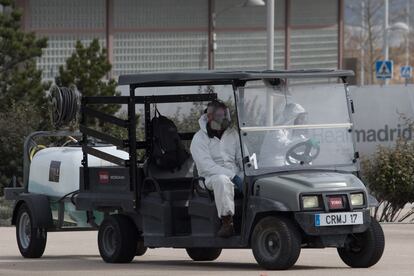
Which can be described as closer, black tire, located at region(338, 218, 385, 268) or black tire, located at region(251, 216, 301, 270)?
black tire, located at region(251, 216, 301, 270)

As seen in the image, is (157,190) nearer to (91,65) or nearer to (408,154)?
(408,154)

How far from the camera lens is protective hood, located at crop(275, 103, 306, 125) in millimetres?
14430

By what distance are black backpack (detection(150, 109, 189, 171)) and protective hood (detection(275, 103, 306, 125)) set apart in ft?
5.10

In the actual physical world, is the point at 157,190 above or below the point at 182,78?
below

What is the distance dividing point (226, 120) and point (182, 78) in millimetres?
694

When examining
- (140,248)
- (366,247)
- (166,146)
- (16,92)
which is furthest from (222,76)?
(16,92)

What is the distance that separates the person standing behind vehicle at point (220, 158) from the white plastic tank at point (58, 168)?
2.11m

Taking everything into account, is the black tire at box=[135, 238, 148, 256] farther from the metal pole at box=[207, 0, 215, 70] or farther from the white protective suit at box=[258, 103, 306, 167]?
the metal pole at box=[207, 0, 215, 70]

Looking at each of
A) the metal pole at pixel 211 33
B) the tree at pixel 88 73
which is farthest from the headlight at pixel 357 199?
the metal pole at pixel 211 33

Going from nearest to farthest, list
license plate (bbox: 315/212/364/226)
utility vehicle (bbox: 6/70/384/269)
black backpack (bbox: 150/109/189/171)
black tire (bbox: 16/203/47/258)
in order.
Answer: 1. license plate (bbox: 315/212/364/226)
2. utility vehicle (bbox: 6/70/384/269)
3. black backpack (bbox: 150/109/189/171)
4. black tire (bbox: 16/203/47/258)

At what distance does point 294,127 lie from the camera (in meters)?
14.4

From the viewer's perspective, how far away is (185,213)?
14.9 metres

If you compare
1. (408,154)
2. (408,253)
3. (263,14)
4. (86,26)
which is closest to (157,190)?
(408,253)

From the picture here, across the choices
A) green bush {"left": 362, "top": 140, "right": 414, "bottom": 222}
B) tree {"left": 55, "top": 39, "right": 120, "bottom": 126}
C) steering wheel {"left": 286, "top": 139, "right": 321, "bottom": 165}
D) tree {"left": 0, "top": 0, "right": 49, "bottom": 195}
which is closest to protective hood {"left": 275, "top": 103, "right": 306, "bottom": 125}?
steering wheel {"left": 286, "top": 139, "right": 321, "bottom": 165}
